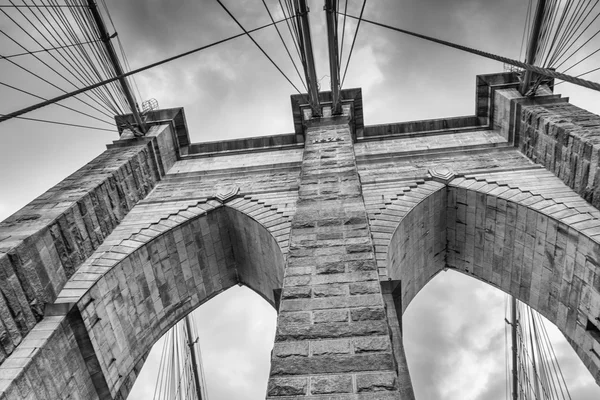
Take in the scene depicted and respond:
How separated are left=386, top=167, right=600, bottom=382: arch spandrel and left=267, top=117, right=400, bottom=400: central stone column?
2.13m

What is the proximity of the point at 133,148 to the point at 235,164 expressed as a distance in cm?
245

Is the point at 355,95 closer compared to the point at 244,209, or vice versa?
the point at 244,209

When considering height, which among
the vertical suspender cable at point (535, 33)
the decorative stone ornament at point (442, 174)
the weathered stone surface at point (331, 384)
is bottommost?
the decorative stone ornament at point (442, 174)

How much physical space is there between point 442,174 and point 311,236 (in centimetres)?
492

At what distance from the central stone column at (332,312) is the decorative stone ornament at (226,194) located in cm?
314

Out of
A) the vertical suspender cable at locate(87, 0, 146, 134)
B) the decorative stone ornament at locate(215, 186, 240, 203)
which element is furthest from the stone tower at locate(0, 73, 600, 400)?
the vertical suspender cable at locate(87, 0, 146, 134)

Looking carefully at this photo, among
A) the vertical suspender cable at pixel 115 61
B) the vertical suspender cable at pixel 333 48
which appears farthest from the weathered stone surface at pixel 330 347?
the vertical suspender cable at pixel 115 61

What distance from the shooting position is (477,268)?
9.05 metres

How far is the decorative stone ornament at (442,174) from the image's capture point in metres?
8.95

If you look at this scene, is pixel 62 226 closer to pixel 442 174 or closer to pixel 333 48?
pixel 333 48

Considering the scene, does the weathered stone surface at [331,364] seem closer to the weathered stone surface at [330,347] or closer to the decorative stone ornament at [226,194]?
the weathered stone surface at [330,347]

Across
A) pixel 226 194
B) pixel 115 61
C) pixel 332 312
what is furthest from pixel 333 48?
pixel 332 312

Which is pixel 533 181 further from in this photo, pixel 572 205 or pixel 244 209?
pixel 244 209

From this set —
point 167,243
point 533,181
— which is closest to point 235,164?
point 167,243
